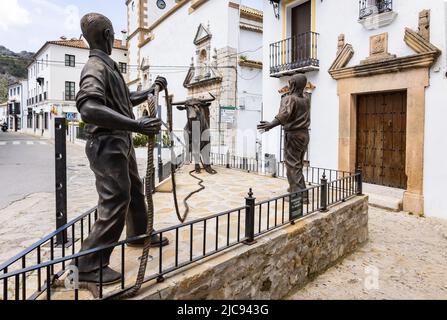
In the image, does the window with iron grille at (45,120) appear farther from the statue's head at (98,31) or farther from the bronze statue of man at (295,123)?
the statue's head at (98,31)

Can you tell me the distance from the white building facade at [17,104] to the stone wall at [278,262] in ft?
163

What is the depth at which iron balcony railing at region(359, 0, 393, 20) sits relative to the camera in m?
6.93

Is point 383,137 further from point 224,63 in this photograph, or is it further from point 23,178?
point 23,178

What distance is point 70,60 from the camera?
33.4 metres

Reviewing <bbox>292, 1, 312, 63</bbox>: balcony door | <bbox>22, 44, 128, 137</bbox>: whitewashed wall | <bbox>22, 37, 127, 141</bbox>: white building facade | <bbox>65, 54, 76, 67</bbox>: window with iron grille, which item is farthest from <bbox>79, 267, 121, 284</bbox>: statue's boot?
<bbox>65, 54, 76, 67</bbox>: window with iron grille

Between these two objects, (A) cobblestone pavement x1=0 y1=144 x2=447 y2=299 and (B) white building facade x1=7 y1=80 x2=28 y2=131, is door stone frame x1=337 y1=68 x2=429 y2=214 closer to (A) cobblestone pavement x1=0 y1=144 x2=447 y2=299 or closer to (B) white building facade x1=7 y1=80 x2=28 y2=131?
(A) cobblestone pavement x1=0 y1=144 x2=447 y2=299

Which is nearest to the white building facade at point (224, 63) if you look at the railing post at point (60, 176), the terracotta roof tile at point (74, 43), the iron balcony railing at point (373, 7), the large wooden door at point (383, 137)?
the large wooden door at point (383, 137)

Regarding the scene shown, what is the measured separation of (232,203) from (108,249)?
300cm

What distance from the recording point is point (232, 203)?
5219mm

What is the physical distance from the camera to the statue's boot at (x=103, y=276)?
2.33 m

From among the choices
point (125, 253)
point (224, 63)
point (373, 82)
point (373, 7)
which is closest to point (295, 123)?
point (125, 253)

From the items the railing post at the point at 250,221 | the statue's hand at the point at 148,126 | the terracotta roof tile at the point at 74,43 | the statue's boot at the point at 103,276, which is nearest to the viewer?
the statue's hand at the point at 148,126

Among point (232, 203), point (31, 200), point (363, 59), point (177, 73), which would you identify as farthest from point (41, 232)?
point (177, 73)
